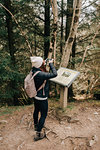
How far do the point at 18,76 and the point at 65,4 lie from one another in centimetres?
429

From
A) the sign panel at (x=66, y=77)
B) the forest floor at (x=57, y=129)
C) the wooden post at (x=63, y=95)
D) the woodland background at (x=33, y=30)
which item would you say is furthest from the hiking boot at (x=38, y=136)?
the woodland background at (x=33, y=30)

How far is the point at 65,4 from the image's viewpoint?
5840 millimetres

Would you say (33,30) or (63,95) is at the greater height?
(33,30)

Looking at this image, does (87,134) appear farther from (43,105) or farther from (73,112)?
(43,105)

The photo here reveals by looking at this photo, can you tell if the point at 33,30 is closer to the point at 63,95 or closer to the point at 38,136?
the point at 63,95

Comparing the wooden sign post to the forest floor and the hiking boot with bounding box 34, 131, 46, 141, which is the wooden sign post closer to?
the forest floor

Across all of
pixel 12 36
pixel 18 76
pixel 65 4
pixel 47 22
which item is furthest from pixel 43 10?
pixel 18 76

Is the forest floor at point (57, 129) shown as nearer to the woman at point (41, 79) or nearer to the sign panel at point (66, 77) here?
the woman at point (41, 79)

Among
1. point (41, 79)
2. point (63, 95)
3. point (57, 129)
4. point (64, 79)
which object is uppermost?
point (41, 79)

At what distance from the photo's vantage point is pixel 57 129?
3.58m

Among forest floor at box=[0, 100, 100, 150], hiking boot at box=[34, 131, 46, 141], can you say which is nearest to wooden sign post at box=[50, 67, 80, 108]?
forest floor at box=[0, 100, 100, 150]

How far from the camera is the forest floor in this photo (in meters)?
3.02

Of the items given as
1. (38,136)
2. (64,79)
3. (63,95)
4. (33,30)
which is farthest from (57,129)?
(33,30)

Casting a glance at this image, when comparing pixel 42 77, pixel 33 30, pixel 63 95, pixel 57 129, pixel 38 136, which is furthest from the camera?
pixel 33 30
